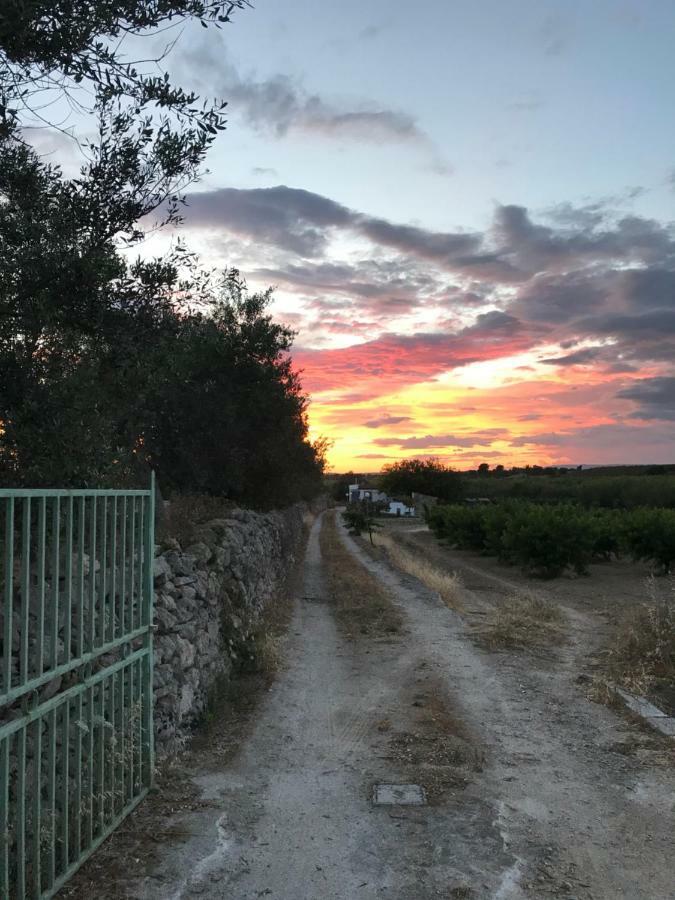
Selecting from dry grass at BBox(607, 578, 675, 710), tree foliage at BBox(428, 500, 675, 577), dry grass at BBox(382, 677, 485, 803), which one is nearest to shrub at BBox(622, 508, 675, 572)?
tree foliage at BBox(428, 500, 675, 577)

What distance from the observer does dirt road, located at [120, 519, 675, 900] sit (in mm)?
4270

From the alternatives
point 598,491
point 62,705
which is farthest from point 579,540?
point 598,491

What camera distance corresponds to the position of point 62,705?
16.0 ft

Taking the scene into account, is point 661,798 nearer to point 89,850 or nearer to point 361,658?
point 89,850

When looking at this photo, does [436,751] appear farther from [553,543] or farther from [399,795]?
[553,543]

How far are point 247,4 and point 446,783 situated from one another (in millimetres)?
6330

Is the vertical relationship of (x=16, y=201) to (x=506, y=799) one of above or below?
above

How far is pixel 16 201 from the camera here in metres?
6.33

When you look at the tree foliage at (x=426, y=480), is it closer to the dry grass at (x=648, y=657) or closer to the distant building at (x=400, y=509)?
the distant building at (x=400, y=509)

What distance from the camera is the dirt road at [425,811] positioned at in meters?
4.27

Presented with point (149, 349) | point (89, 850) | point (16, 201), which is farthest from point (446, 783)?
point (16, 201)

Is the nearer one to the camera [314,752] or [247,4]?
[247,4]

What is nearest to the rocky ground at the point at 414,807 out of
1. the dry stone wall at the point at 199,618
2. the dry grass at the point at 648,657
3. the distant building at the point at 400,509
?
the dry stone wall at the point at 199,618

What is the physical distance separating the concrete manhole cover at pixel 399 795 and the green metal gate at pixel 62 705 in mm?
1800
